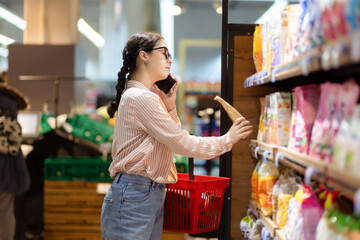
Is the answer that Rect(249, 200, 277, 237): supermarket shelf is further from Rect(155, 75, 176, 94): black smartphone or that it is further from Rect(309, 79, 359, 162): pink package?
Rect(155, 75, 176, 94): black smartphone

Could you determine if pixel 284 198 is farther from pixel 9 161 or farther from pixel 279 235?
pixel 9 161

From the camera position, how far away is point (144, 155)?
241 centimetres

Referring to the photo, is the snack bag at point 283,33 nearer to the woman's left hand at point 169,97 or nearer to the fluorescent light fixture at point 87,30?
the woman's left hand at point 169,97

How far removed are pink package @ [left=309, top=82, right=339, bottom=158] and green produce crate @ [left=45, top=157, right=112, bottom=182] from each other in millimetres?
3609

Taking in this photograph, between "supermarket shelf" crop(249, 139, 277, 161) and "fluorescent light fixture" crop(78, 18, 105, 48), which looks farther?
"fluorescent light fixture" crop(78, 18, 105, 48)

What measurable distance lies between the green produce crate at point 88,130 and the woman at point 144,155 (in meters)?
2.81

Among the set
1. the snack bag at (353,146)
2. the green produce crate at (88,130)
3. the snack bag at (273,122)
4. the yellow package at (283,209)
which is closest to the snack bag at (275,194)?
the yellow package at (283,209)

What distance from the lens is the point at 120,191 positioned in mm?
2426

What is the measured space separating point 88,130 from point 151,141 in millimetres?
3151

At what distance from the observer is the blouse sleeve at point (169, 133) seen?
7.79ft

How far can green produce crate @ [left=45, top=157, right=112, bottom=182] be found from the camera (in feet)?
16.8

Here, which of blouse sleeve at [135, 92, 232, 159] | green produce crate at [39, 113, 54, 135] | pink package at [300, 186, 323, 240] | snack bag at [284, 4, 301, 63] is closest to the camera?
pink package at [300, 186, 323, 240]

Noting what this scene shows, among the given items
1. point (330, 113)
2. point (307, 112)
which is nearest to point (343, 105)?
point (330, 113)

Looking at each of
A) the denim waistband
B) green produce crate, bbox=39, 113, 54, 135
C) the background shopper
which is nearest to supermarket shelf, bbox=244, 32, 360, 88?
the denim waistband
